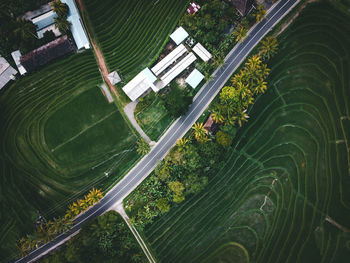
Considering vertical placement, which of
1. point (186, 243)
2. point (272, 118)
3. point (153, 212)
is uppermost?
point (153, 212)

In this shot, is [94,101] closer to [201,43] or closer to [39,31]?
[39,31]

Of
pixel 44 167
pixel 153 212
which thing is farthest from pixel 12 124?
pixel 153 212

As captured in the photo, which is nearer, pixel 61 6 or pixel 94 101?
pixel 61 6

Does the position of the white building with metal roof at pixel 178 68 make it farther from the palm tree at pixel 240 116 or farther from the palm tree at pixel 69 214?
the palm tree at pixel 69 214

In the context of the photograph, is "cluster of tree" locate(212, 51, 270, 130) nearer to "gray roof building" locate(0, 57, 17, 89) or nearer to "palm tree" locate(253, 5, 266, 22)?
"palm tree" locate(253, 5, 266, 22)

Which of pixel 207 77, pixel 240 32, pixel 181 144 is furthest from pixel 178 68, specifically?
pixel 181 144

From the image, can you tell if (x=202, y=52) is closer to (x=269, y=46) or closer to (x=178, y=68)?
(x=178, y=68)
